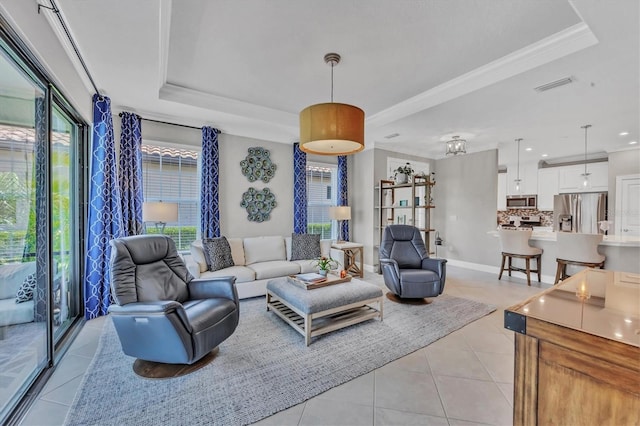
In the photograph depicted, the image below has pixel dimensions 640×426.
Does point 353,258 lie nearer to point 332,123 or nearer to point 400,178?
point 400,178

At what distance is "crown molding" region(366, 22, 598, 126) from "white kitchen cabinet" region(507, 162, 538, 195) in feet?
17.6

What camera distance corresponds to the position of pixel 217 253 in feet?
13.0

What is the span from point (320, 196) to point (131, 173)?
11.1ft

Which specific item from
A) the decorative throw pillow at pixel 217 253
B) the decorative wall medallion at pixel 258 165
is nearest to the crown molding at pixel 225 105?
the decorative wall medallion at pixel 258 165

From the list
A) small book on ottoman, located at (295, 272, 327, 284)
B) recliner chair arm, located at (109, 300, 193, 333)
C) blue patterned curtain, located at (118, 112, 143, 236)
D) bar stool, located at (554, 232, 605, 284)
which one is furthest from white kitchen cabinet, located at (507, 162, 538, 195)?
blue patterned curtain, located at (118, 112, 143, 236)

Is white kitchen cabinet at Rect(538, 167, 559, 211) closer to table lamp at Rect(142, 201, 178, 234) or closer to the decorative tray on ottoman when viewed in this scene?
the decorative tray on ottoman

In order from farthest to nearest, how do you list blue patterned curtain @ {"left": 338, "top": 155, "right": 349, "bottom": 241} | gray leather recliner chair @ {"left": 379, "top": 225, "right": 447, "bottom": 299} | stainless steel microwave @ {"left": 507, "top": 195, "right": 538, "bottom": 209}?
stainless steel microwave @ {"left": 507, "top": 195, "right": 538, "bottom": 209}
blue patterned curtain @ {"left": 338, "top": 155, "right": 349, "bottom": 241}
gray leather recliner chair @ {"left": 379, "top": 225, "right": 447, "bottom": 299}

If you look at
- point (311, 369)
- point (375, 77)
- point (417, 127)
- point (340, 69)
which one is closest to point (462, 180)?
point (417, 127)

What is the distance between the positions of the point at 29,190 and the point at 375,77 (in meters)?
3.26

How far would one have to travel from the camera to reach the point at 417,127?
461cm

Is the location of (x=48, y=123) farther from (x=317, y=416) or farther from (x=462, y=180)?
(x=462, y=180)

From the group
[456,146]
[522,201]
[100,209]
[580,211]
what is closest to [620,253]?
[456,146]

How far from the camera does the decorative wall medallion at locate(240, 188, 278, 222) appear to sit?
192 inches

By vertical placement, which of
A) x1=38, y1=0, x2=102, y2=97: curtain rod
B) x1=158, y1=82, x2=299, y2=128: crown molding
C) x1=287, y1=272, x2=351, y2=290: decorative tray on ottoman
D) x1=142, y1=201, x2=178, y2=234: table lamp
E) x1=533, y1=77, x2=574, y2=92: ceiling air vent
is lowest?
x1=287, y1=272, x2=351, y2=290: decorative tray on ottoman
